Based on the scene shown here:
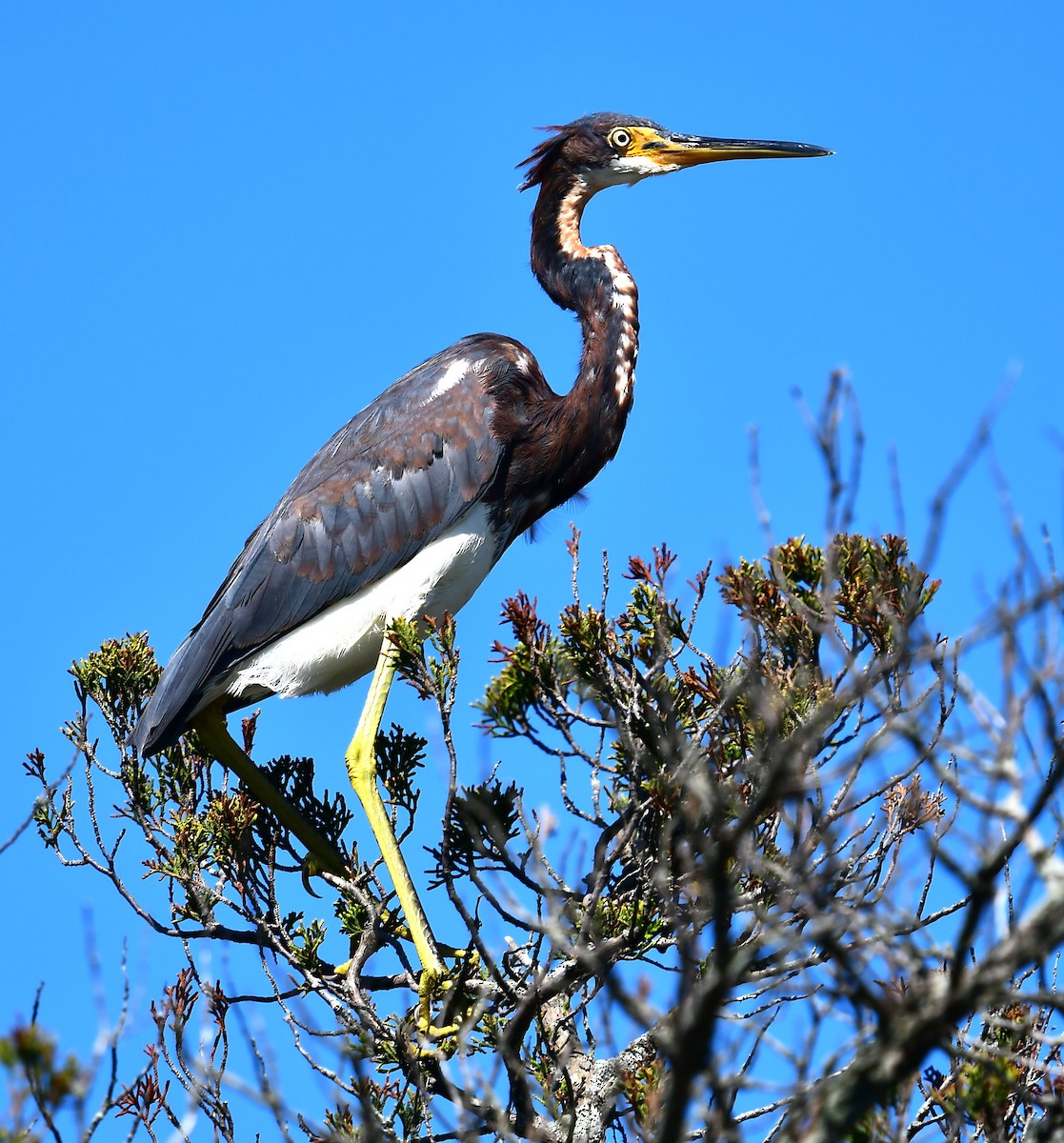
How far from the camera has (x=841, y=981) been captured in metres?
2.10

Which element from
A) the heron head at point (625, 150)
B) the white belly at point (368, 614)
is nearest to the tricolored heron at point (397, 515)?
the white belly at point (368, 614)

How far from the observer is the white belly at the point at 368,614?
20.4ft

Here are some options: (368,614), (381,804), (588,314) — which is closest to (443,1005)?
(381,804)

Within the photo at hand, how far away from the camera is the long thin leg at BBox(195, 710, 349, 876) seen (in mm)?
5762

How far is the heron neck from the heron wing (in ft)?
1.34

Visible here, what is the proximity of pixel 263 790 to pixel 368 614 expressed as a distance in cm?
91

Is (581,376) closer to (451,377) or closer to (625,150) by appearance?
(451,377)

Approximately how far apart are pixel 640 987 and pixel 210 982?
7.03 ft

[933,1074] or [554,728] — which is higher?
[554,728]

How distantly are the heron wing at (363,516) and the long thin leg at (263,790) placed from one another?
206 mm

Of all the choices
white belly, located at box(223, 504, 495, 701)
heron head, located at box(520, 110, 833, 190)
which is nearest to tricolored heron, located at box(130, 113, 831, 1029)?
white belly, located at box(223, 504, 495, 701)

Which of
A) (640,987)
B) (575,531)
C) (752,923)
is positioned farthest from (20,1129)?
(575,531)

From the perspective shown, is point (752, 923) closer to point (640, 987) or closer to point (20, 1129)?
point (640, 987)

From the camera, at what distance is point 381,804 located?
5.78 metres
